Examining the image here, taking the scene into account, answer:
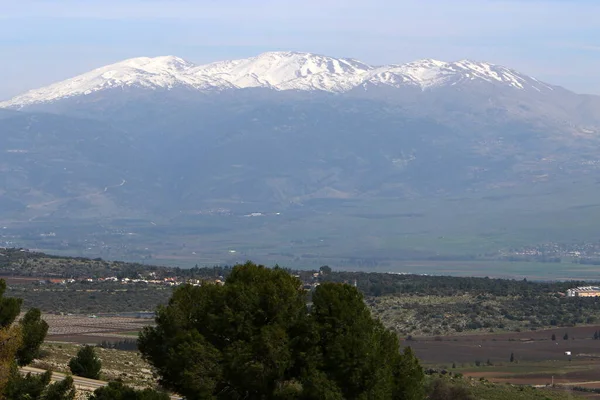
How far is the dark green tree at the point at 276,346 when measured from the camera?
31.6 m

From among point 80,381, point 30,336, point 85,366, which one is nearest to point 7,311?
point 30,336

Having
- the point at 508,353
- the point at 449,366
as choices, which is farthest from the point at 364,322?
the point at 508,353

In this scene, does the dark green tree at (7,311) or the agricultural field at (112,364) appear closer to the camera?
the dark green tree at (7,311)

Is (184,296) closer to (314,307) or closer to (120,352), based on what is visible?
(314,307)

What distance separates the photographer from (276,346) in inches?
1260

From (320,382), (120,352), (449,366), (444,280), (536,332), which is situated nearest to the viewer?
(320,382)

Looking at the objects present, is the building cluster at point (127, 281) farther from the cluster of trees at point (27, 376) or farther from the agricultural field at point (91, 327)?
the cluster of trees at point (27, 376)

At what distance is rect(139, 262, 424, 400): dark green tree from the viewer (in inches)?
1244

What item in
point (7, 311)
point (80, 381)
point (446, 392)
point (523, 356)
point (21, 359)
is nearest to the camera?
point (7, 311)

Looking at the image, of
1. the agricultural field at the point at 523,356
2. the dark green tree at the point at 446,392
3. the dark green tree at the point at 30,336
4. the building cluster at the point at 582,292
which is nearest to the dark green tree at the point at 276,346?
the dark green tree at the point at 30,336

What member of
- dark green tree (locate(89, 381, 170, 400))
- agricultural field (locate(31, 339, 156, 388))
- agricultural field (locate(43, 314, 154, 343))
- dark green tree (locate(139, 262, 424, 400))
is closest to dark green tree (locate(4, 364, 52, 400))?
dark green tree (locate(89, 381, 170, 400))

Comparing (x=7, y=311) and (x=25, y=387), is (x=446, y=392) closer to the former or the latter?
(x=7, y=311)

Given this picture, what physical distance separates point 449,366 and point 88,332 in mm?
18898

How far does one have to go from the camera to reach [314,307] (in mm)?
33000
